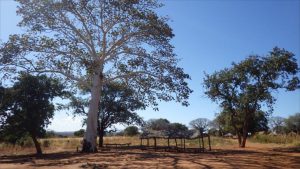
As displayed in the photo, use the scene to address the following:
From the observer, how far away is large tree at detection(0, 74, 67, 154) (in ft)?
94.8

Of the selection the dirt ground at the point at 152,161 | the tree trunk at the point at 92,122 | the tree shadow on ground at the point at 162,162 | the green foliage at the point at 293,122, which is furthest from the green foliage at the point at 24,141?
the green foliage at the point at 293,122

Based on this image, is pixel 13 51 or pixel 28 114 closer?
pixel 13 51

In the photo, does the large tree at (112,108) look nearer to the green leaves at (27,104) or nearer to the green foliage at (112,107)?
the green foliage at (112,107)

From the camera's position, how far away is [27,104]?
2922 centimetres

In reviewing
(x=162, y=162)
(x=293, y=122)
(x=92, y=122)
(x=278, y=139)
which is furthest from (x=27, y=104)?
(x=293, y=122)

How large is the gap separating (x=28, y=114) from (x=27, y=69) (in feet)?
19.4

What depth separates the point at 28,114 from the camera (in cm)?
2919

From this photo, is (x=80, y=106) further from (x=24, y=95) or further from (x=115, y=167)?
(x=115, y=167)

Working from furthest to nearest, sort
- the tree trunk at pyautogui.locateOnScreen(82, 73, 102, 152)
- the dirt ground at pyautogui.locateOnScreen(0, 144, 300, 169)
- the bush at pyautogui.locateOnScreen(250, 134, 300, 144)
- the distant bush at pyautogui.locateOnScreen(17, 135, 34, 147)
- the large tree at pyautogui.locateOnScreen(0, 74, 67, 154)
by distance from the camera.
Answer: the bush at pyautogui.locateOnScreen(250, 134, 300, 144) → the distant bush at pyautogui.locateOnScreen(17, 135, 34, 147) → the large tree at pyautogui.locateOnScreen(0, 74, 67, 154) → the tree trunk at pyautogui.locateOnScreen(82, 73, 102, 152) → the dirt ground at pyautogui.locateOnScreen(0, 144, 300, 169)

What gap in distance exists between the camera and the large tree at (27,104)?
2889 cm

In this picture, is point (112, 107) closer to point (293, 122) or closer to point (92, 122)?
point (92, 122)

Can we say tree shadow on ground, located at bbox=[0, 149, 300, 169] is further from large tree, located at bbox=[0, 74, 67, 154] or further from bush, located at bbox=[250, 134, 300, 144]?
bush, located at bbox=[250, 134, 300, 144]

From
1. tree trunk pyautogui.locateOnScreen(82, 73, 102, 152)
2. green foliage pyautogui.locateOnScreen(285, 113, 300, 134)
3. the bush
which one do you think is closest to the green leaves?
tree trunk pyautogui.locateOnScreen(82, 73, 102, 152)

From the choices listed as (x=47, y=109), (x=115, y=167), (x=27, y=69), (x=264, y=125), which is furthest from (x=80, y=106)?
(x=264, y=125)
